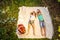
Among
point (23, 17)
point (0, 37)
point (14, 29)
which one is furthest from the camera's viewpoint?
point (23, 17)

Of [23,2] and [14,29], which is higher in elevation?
[23,2]

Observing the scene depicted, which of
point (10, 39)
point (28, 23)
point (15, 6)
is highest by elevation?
point (15, 6)

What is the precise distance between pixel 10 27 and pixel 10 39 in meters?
0.11

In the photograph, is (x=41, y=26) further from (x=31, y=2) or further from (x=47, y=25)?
(x=31, y=2)

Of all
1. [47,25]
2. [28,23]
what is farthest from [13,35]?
[47,25]

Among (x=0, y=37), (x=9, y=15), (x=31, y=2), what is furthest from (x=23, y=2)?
(x=0, y=37)

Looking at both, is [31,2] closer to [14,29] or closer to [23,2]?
[23,2]

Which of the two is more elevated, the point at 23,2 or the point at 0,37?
the point at 23,2

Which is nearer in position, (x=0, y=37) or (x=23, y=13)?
(x=0, y=37)

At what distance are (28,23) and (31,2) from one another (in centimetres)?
23

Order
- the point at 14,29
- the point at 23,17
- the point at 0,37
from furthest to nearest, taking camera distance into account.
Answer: the point at 23,17 → the point at 14,29 → the point at 0,37

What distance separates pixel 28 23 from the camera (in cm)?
178

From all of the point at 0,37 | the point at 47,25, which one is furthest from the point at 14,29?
the point at 47,25

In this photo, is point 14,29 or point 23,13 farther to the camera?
point 23,13
